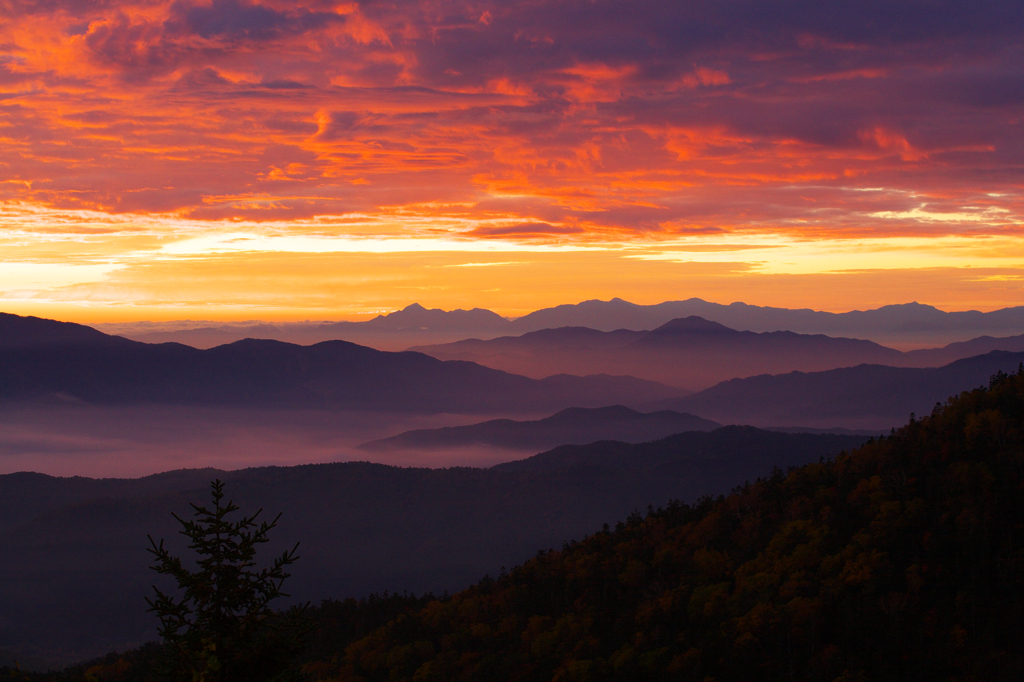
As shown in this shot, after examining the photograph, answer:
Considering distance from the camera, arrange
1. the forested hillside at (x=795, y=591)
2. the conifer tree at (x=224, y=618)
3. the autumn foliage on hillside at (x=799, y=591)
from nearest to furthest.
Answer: the conifer tree at (x=224, y=618) → the autumn foliage on hillside at (x=799, y=591) → the forested hillside at (x=795, y=591)

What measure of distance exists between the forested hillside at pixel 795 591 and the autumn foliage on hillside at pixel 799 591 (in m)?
0.29

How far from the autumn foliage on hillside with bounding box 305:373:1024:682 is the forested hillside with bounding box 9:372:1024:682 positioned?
0.29m

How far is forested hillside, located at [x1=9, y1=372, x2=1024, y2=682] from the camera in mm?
106919

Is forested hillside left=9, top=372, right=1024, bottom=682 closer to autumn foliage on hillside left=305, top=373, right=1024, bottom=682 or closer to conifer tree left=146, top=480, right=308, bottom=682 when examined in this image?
autumn foliage on hillside left=305, top=373, right=1024, bottom=682

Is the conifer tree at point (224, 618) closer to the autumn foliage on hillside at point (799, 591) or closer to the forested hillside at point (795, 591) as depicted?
the forested hillside at point (795, 591)

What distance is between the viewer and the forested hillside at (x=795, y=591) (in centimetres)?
10692

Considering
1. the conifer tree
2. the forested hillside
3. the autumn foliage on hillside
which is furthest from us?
the forested hillside

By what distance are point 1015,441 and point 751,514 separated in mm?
47331

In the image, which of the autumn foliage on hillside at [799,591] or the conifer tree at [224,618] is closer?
the conifer tree at [224,618]

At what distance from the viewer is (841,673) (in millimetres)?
103250

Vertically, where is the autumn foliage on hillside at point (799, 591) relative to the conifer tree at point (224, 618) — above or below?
below

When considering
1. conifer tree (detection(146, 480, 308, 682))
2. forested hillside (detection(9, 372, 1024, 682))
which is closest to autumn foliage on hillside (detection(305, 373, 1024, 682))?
forested hillside (detection(9, 372, 1024, 682))

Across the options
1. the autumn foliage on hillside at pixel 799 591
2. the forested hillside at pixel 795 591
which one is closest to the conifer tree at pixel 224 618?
the forested hillside at pixel 795 591

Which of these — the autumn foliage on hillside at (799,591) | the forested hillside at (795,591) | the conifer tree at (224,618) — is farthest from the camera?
the forested hillside at (795,591)
